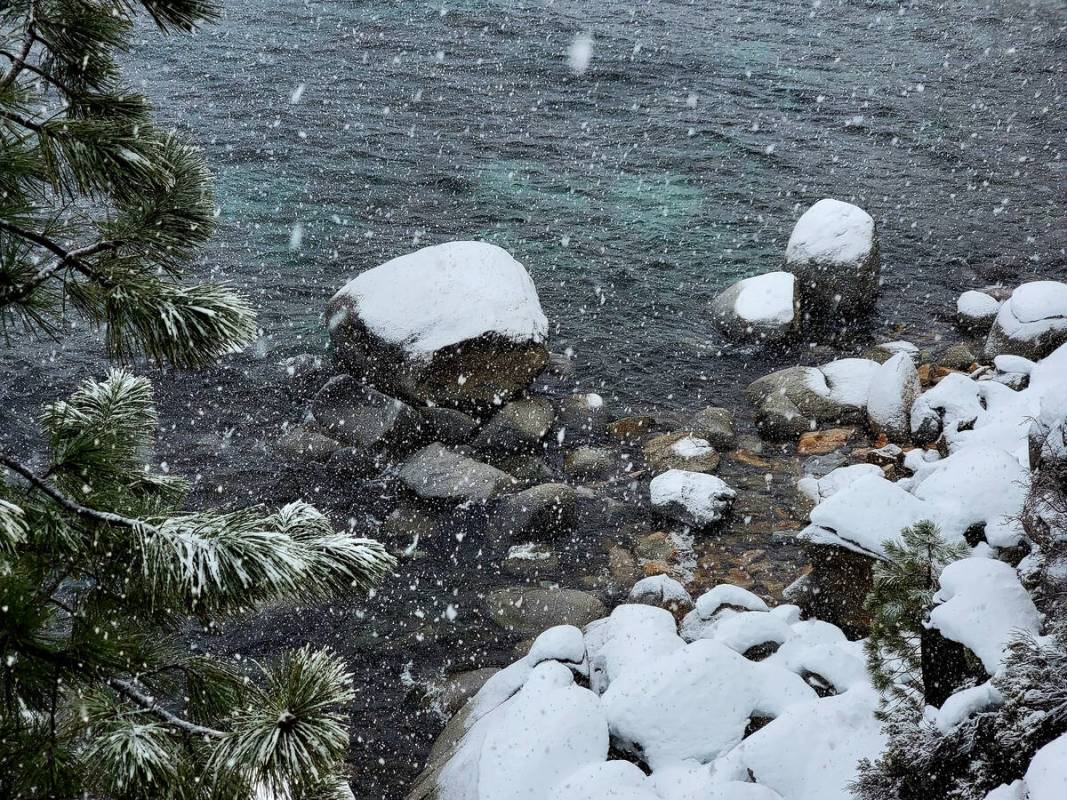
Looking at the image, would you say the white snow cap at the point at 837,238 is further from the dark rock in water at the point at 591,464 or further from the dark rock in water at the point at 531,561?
the dark rock in water at the point at 531,561

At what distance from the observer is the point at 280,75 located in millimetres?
20453

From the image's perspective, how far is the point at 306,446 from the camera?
10.6 m

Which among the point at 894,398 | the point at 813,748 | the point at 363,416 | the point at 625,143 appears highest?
the point at 625,143

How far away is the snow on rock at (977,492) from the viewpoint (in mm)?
5609

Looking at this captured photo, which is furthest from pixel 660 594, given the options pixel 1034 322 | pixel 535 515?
pixel 1034 322

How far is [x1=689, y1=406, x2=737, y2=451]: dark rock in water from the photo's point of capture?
1120 centimetres

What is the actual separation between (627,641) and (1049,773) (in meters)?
4.47

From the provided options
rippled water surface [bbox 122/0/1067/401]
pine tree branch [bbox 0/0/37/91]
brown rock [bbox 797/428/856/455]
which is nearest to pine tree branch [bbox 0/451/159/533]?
pine tree branch [bbox 0/0/37/91]

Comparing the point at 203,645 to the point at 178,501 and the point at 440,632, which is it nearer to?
the point at 440,632

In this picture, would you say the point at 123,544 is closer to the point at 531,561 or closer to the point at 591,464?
the point at 531,561

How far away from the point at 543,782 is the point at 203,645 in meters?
3.97

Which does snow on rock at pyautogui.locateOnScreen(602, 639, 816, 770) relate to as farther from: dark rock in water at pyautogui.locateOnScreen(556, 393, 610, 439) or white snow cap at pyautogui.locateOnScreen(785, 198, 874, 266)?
white snow cap at pyautogui.locateOnScreen(785, 198, 874, 266)

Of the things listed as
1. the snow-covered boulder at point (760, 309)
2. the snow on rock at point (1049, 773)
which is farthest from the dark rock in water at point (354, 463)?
the snow on rock at point (1049, 773)

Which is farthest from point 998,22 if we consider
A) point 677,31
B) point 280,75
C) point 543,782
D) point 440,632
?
point 543,782
